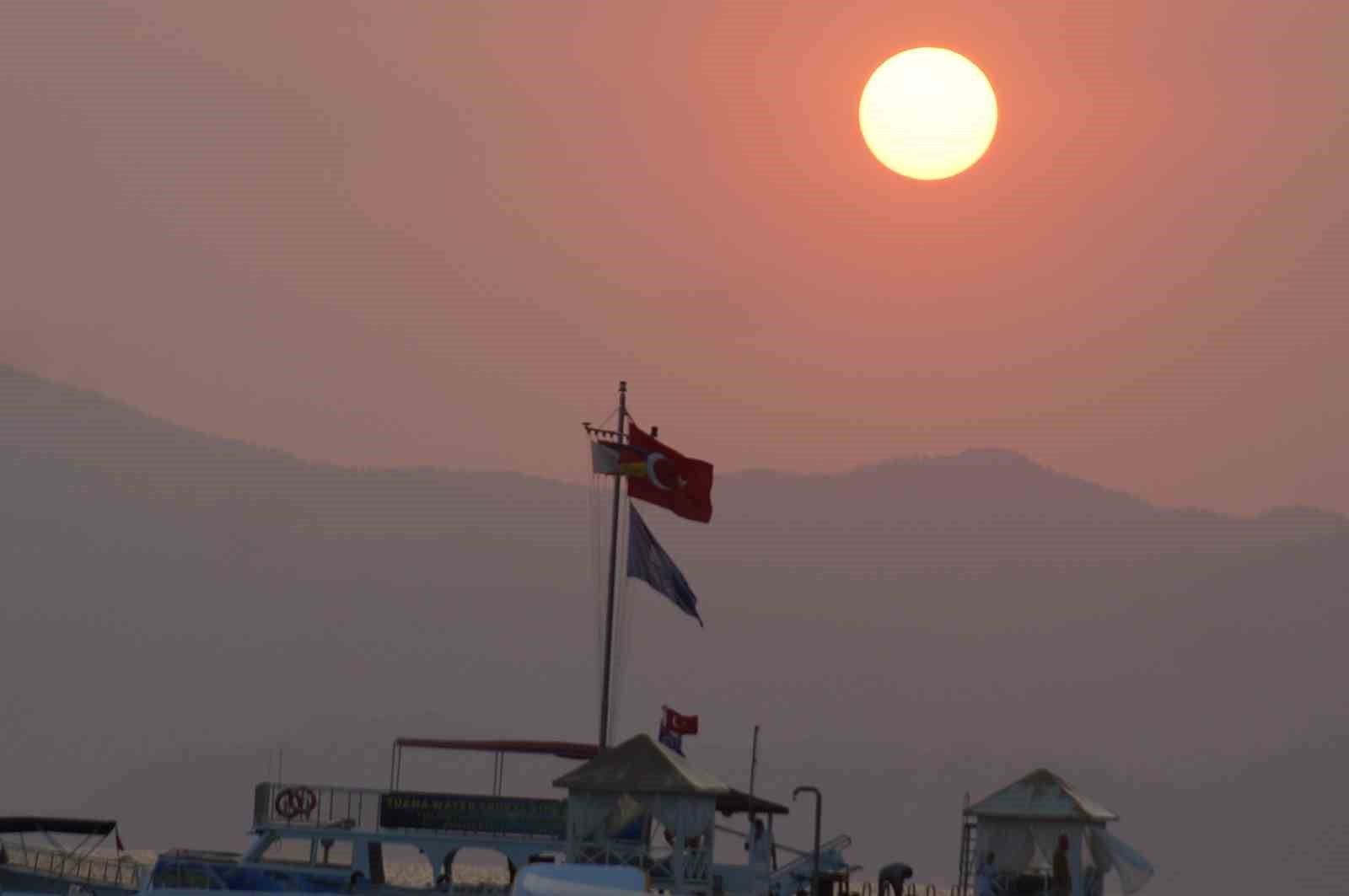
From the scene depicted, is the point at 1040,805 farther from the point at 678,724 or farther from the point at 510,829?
the point at 510,829

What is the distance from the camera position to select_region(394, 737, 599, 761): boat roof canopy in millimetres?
67688

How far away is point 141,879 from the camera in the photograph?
68.7 m

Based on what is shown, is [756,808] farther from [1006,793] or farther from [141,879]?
[141,879]

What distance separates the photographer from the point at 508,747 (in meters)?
68.1

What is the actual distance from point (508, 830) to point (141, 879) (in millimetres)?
11761

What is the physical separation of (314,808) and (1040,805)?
18096mm

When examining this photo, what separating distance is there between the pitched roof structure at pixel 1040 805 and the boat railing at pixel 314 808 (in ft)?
49.2

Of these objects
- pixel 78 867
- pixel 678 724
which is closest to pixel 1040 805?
pixel 678 724

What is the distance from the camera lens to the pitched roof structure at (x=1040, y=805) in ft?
203

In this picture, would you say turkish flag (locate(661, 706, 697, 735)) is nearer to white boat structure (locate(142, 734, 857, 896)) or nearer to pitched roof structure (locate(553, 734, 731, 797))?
white boat structure (locate(142, 734, 857, 896))

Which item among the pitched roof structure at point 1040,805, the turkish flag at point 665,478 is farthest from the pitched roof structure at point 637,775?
the turkish flag at point 665,478

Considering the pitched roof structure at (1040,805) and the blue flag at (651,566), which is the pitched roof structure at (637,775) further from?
the blue flag at (651,566)

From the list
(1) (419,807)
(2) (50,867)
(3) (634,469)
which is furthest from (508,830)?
(2) (50,867)

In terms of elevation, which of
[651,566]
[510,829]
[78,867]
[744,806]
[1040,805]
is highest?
[651,566]
